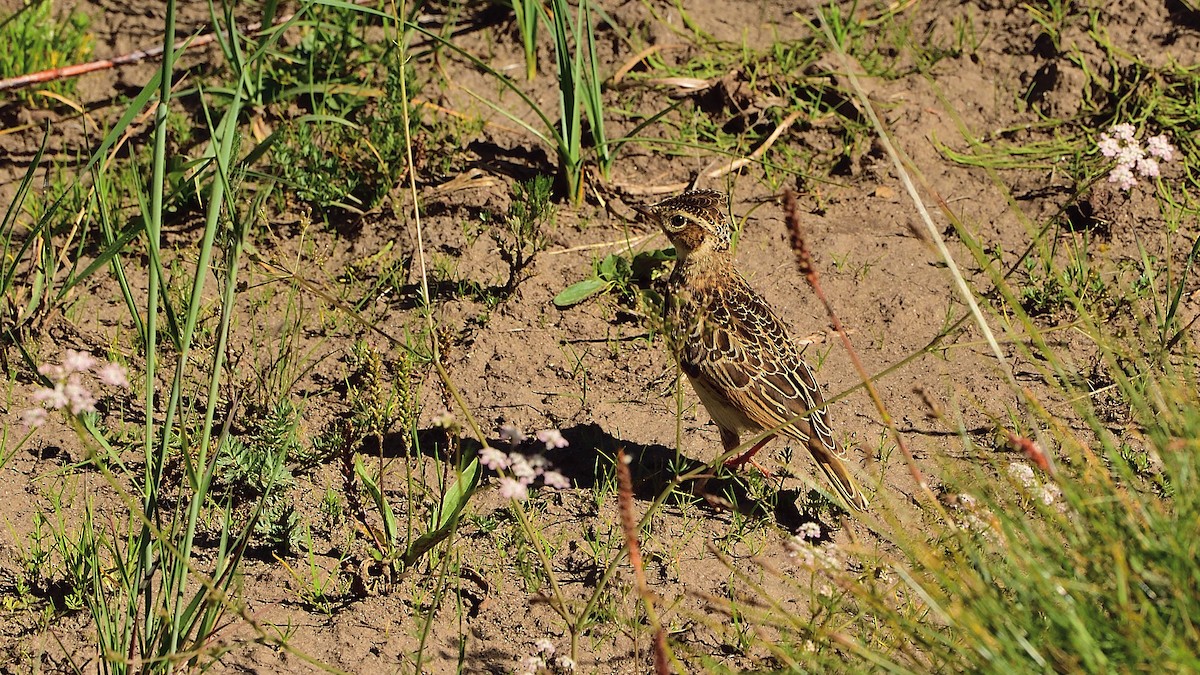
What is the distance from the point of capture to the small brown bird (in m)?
5.06

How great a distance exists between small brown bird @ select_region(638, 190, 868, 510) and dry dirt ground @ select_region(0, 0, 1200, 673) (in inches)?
7.7

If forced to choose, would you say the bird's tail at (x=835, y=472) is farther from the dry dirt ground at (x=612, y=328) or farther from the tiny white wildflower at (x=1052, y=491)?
the tiny white wildflower at (x=1052, y=491)

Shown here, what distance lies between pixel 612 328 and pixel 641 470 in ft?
3.05

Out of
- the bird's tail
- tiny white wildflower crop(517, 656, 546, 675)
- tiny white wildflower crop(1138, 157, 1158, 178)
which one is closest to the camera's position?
tiny white wildflower crop(517, 656, 546, 675)

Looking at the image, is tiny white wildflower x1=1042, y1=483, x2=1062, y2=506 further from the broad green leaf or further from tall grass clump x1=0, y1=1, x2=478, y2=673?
the broad green leaf

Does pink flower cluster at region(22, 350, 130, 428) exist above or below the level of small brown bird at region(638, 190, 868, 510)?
above

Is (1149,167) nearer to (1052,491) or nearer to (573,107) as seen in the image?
(1052,491)

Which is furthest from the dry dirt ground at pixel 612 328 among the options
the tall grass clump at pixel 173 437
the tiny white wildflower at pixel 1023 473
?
the tiny white wildflower at pixel 1023 473

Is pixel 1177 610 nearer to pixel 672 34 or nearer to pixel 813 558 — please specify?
pixel 813 558

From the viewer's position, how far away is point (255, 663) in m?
4.24

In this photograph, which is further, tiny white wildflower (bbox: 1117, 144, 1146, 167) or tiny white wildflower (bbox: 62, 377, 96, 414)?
tiny white wildflower (bbox: 1117, 144, 1146, 167)

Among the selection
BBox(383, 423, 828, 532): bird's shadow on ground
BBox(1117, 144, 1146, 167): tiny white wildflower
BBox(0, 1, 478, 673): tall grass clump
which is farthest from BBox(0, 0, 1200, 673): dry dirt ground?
BBox(1117, 144, 1146, 167): tiny white wildflower

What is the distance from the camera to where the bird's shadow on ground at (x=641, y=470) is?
16.7ft

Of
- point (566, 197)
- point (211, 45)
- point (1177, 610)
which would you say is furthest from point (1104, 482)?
point (211, 45)
